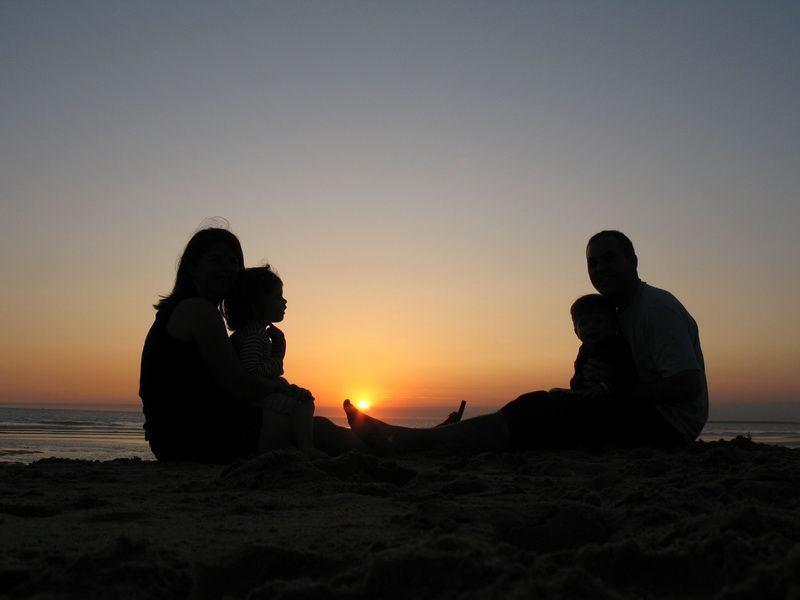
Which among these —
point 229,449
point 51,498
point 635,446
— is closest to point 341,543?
point 51,498

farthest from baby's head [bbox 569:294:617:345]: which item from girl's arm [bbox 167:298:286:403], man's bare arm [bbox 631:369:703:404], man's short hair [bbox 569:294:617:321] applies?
girl's arm [bbox 167:298:286:403]

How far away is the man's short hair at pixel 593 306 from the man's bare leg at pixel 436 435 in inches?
37.9

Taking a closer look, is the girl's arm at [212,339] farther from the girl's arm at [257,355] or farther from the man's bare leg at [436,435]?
the man's bare leg at [436,435]

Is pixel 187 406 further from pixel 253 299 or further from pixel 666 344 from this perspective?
pixel 666 344

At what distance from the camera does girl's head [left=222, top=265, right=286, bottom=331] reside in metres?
4.88

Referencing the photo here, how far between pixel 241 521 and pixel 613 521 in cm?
122

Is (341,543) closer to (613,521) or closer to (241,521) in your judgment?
(241,521)

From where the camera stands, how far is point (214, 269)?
4.51 meters

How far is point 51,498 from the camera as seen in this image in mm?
2914

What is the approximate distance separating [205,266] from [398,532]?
2.81m

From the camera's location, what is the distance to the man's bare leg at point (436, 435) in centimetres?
451

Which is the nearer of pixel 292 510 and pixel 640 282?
pixel 292 510

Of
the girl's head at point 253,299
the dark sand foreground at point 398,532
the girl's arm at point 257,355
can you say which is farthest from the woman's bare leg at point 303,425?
the girl's head at point 253,299

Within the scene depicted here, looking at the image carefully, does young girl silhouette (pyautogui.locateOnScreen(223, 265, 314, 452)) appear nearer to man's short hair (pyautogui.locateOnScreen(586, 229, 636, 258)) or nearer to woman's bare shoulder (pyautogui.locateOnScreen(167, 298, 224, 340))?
woman's bare shoulder (pyautogui.locateOnScreen(167, 298, 224, 340))
